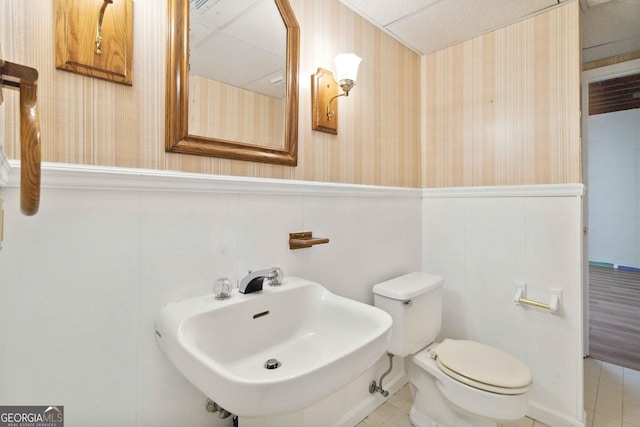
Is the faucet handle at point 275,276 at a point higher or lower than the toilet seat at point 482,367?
higher

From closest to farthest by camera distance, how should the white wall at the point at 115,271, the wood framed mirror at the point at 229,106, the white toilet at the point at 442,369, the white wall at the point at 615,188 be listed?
the white wall at the point at 115,271, the wood framed mirror at the point at 229,106, the white toilet at the point at 442,369, the white wall at the point at 615,188

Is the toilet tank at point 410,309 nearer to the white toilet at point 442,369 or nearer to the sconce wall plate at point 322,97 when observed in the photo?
the white toilet at point 442,369

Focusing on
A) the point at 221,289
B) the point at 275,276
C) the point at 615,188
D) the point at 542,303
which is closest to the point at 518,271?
the point at 542,303

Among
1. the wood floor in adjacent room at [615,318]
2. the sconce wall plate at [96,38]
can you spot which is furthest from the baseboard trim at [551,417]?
the sconce wall plate at [96,38]

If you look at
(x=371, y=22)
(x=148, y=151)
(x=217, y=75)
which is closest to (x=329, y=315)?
(x=148, y=151)

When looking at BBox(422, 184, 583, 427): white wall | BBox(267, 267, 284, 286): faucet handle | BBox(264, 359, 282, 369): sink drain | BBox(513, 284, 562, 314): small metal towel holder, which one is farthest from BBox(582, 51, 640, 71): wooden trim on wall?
BBox(264, 359, 282, 369): sink drain

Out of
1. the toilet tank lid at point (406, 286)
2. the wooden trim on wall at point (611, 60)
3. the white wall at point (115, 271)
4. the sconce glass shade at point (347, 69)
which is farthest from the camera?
the wooden trim on wall at point (611, 60)

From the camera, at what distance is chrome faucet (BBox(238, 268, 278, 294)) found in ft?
3.40

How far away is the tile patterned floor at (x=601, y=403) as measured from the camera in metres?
1.59

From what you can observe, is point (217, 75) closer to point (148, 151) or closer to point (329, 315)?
point (148, 151)

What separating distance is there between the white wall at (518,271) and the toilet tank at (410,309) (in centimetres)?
35

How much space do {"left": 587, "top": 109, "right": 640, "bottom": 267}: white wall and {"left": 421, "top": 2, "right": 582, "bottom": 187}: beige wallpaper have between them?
3970 millimetres

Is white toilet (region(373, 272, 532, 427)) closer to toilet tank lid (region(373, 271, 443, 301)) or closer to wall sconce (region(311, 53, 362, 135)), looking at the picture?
toilet tank lid (region(373, 271, 443, 301))

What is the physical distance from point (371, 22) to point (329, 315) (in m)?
1.59
